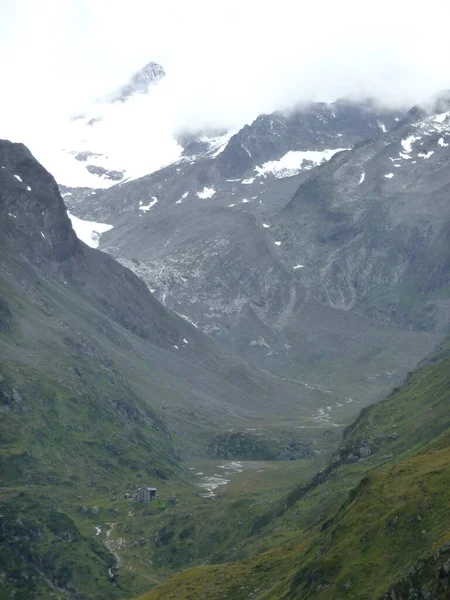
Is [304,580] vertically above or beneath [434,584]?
beneath

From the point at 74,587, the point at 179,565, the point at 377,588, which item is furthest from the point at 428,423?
the point at 377,588

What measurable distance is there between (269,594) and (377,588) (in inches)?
1071

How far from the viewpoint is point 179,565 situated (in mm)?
193375

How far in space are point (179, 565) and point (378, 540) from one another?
104 meters

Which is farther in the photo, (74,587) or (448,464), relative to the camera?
(74,587)

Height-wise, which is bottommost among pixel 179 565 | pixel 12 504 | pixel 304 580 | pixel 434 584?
pixel 179 565

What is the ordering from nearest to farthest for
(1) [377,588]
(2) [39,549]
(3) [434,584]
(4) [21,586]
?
(3) [434,584], (1) [377,588], (4) [21,586], (2) [39,549]

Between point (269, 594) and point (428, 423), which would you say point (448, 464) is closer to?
point (269, 594)

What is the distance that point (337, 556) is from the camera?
98.6 m

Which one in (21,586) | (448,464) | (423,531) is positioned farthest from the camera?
(21,586)

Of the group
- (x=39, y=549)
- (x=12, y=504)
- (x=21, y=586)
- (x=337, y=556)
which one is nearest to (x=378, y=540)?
(x=337, y=556)

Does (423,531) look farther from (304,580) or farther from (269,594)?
(269,594)

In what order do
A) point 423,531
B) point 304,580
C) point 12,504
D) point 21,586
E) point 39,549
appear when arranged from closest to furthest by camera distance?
1. point 423,531
2. point 304,580
3. point 21,586
4. point 39,549
5. point 12,504

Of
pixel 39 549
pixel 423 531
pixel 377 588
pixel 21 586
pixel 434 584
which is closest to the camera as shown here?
pixel 434 584
